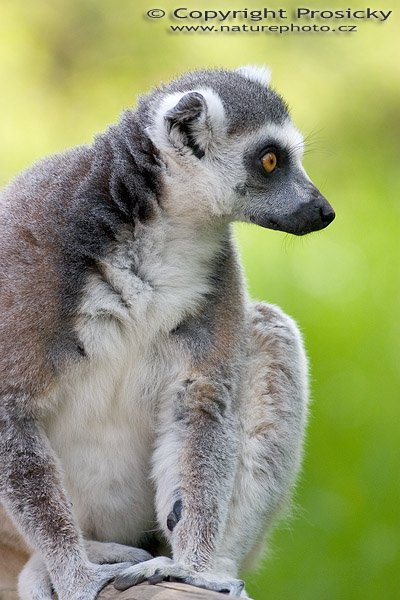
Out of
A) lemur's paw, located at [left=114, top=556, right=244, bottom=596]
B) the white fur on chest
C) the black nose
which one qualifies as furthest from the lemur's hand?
the black nose

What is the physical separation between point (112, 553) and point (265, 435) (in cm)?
94

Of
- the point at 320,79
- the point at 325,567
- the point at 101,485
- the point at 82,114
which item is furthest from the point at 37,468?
the point at 320,79

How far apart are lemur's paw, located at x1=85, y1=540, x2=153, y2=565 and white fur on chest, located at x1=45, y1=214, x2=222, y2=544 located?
178 millimetres

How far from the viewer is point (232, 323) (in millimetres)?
5328

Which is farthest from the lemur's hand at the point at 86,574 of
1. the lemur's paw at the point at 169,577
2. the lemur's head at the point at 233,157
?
the lemur's head at the point at 233,157

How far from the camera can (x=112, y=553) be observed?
5.16 meters

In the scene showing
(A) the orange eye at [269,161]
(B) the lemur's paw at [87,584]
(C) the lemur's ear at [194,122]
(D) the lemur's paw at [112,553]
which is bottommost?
(D) the lemur's paw at [112,553]

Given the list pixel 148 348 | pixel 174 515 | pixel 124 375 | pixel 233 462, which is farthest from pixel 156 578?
pixel 148 348

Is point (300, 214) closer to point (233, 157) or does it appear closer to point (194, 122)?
point (233, 157)

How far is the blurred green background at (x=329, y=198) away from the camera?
8.34 m

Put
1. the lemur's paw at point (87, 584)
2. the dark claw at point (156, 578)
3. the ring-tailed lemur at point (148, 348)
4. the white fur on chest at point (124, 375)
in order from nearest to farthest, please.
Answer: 1. the dark claw at point (156, 578)
2. the lemur's paw at point (87, 584)
3. the ring-tailed lemur at point (148, 348)
4. the white fur on chest at point (124, 375)

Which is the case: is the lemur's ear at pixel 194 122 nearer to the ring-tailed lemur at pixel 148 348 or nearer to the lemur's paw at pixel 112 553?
the ring-tailed lemur at pixel 148 348

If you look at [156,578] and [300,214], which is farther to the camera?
→ [300,214]

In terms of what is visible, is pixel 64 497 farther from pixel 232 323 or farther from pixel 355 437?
pixel 355 437
